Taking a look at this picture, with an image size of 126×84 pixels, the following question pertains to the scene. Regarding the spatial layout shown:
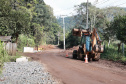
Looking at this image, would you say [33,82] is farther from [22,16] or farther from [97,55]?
[22,16]

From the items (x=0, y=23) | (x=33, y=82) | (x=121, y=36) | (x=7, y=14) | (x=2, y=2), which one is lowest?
(x=33, y=82)

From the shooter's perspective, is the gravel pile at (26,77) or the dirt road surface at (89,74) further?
the dirt road surface at (89,74)

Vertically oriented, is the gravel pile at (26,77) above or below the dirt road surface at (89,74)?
above

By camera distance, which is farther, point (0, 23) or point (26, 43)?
point (26, 43)

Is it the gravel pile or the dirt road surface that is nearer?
the gravel pile

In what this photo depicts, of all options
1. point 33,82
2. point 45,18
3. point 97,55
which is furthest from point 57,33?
point 33,82

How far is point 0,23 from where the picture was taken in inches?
826

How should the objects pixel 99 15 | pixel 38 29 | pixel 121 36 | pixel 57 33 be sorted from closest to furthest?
pixel 121 36 → pixel 99 15 → pixel 38 29 → pixel 57 33

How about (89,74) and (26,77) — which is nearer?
(26,77)

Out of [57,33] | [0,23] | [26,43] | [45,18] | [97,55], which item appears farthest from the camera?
[57,33]

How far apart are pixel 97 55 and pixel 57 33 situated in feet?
253

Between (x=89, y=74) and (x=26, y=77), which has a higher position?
(x=26, y=77)

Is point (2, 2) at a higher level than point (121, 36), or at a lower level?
higher

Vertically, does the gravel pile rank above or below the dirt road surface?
above
